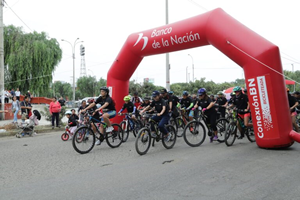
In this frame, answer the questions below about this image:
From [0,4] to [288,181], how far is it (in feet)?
54.4

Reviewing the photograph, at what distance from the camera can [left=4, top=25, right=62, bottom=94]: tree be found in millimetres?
28844

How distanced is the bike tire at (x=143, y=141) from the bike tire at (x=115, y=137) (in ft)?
4.58

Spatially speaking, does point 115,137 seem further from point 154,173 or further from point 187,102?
point 187,102

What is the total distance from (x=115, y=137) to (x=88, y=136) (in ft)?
3.72

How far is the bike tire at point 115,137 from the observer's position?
28.9 ft

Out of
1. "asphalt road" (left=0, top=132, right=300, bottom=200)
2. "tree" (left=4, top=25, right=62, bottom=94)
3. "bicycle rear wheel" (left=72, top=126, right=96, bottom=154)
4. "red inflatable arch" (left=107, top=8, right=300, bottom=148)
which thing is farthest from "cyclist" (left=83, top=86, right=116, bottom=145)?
"tree" (left=4, top=25, right=62, bottom=94)

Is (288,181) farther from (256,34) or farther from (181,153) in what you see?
(256,34)

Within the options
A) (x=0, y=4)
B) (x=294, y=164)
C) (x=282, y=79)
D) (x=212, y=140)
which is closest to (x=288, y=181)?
(x=294, y=164)

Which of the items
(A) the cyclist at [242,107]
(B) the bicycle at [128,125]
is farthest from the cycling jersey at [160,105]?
(A) the cyclist at [242,107]

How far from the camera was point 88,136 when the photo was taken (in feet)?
26.6

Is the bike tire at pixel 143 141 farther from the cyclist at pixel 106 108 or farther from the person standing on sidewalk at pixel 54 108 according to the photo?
the person standing on sidewalk at pixel 54 108

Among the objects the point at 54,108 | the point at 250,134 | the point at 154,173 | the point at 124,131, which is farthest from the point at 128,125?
the point at 54,108

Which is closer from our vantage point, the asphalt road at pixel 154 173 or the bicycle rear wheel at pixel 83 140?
the asphalt road at pixel 154 173

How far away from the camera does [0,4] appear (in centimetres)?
1582
